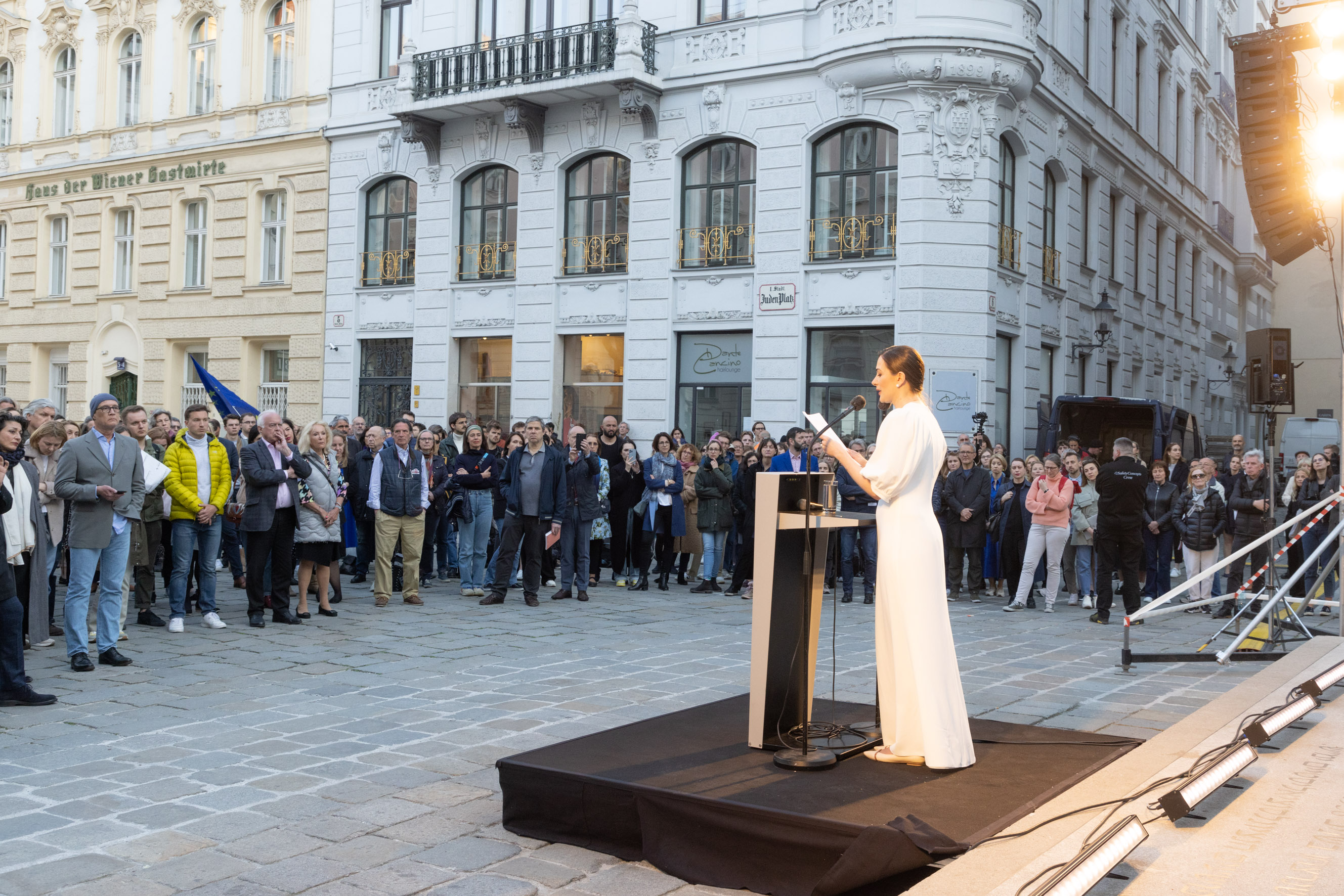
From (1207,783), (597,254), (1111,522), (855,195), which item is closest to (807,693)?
(1207,783)

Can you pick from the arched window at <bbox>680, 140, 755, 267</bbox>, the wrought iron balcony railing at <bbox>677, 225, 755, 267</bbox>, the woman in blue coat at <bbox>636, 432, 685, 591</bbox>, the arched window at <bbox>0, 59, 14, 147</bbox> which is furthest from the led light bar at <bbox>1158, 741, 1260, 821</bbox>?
the arched window at <bbox>0, 59, 14, 147</bbox>

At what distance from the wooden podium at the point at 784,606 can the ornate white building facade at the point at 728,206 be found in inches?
547

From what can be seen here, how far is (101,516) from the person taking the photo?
28.9 feet

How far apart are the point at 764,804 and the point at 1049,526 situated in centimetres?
1003

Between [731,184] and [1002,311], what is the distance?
208 inches

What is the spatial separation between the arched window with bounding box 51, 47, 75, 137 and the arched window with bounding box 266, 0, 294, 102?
6.96 metres

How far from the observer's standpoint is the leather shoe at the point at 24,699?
743 cm

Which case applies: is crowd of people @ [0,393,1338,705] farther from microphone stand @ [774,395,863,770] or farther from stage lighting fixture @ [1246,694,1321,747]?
stage lighting fixture @ [1246,694,1321,747]

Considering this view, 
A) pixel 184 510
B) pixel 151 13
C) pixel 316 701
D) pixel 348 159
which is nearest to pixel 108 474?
pixel 184 510

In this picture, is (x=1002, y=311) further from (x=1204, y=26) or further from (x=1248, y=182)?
(x=1204, y=26)

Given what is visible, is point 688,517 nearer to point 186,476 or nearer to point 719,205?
point 186,476

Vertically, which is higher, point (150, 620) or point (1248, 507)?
point (1248, 507)

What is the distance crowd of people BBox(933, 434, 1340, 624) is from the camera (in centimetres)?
1258

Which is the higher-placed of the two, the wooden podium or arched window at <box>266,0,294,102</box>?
arched window at <box>266,0,294,102</box>
